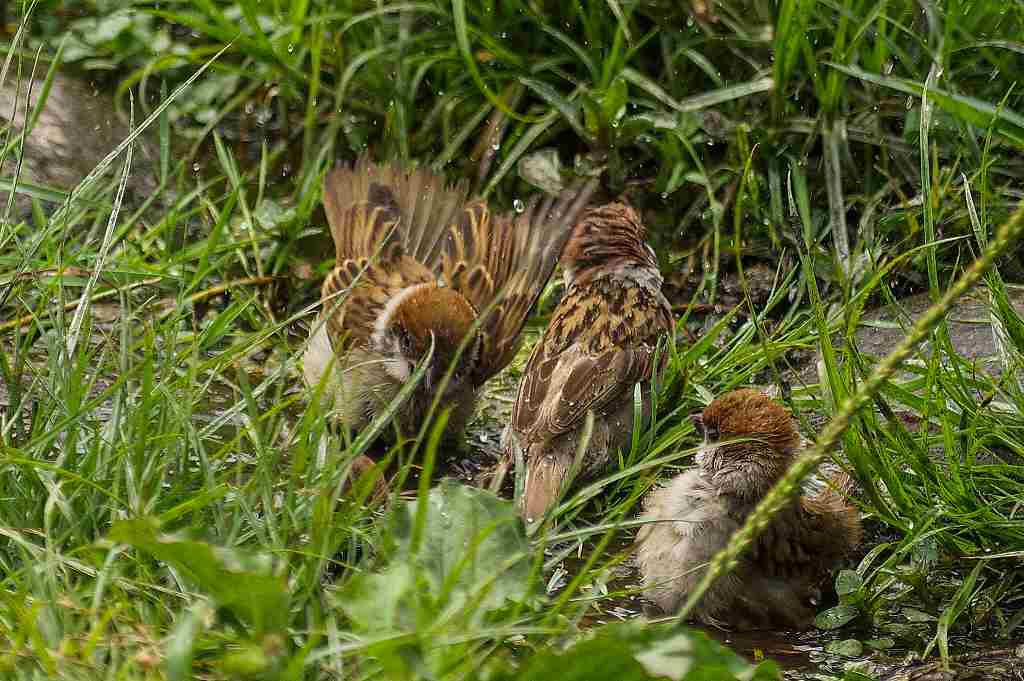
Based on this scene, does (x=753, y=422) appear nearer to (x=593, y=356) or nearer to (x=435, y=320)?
(x=593, y=356)

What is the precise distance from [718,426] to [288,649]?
153 centimetres

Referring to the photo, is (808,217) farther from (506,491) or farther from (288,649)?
(288,649)

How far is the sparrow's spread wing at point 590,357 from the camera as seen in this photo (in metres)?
4.39

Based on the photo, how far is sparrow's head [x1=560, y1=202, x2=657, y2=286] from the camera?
15.9ft

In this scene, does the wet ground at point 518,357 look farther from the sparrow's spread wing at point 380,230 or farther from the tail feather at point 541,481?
Answer: the sparrow's spread wing at point 380,230

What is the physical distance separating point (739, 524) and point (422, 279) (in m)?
2.00

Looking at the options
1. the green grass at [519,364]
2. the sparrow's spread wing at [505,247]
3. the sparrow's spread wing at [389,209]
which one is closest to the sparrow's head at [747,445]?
the green grass at [519,364]

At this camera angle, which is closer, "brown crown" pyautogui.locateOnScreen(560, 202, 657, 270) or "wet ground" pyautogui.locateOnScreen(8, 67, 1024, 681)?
"wet ground" pyautogui.locateOnScreen(8, 67, 1024, 681)

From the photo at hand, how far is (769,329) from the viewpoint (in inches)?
189

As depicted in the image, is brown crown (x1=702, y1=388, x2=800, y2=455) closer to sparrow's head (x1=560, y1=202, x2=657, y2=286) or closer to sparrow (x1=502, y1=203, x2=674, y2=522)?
sparrow (x1=502, y1=203, x2=674, y2=522)

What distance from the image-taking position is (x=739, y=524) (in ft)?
11.7

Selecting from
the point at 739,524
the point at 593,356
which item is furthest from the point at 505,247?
the point at 739,524

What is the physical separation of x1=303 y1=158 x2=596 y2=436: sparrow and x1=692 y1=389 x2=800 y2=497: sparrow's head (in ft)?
3.83

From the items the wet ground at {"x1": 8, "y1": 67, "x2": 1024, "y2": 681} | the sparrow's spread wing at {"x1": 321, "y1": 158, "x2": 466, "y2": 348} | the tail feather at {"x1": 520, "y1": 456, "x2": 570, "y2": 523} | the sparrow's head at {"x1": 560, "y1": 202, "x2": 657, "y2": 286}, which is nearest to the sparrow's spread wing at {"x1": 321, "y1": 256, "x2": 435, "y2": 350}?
the sparrow's spread wing at {"x1": 321, "y1": 158, "x2": 466, "y2": 348}
